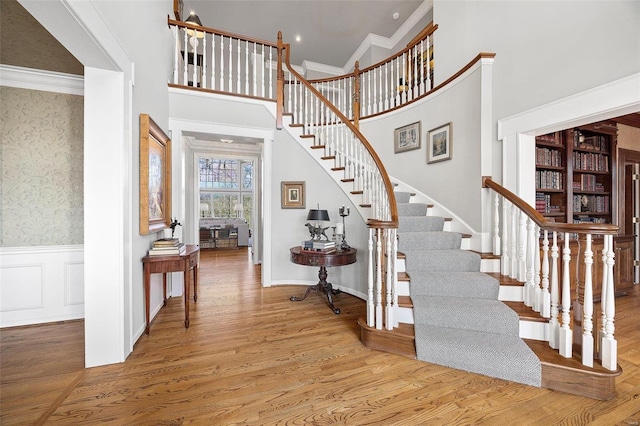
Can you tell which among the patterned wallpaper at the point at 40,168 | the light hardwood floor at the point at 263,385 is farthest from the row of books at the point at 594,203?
the patterned wallpaper at the point at 40,168

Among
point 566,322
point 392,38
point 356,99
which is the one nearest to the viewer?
point 566,322

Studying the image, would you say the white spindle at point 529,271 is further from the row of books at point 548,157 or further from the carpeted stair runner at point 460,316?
the row of books at point 548,157

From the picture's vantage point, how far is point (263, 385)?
1.83 m

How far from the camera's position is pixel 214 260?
6266 mm

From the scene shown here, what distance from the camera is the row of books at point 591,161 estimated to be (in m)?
3.76

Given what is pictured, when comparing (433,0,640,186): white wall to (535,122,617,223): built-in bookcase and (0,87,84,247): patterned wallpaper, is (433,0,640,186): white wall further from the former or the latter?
(0,87,84,247): patterned wallpaper

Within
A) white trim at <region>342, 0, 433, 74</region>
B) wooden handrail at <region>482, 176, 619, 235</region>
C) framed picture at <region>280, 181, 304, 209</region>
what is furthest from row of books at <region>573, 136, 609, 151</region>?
framed picture at <region>280, 181, 304, 209</region>

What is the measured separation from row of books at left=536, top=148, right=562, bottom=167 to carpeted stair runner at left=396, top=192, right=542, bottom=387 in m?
1.63

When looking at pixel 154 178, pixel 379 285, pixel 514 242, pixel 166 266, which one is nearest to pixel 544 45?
pixel 514 242

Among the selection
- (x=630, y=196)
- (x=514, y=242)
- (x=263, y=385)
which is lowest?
(x=263, y=385)

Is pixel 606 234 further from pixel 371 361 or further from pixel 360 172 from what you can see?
pixel 360 172

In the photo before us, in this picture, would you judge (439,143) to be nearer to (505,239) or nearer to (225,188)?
(505,239)

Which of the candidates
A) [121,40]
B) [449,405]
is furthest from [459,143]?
[121,40]

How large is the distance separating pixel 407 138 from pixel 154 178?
3607 mm
